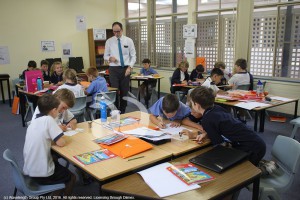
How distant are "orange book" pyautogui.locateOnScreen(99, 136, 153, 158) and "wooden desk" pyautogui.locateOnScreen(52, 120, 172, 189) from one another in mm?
38

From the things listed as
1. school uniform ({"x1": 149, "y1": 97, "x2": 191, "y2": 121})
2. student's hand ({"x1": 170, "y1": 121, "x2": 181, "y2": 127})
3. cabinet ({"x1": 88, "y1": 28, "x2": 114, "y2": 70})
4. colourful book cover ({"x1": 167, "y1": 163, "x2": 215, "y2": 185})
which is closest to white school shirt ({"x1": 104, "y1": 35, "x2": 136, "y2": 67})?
school uniform ({"x1": 149, "y1": 97, "x2": 191, "y2": 121})

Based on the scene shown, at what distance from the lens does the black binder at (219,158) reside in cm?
174

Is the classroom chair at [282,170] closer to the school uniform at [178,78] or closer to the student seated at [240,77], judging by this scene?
the student seated at [240,77]

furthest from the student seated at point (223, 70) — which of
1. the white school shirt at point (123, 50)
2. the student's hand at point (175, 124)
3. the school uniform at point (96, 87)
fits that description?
the student's hand at point (175, 124)

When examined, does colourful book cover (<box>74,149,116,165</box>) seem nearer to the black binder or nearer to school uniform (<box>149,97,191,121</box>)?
the black binder

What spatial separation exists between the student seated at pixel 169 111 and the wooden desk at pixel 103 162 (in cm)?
50

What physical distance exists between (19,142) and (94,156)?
9.56 feet

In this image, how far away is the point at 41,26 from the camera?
762 centimetres

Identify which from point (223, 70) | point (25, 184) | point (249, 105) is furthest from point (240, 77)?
point (25, 184)

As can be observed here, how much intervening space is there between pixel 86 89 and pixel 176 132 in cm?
264

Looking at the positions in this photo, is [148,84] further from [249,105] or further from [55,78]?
[249,105]

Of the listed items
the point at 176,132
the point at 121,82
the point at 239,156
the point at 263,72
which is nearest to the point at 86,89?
the point at 121,82

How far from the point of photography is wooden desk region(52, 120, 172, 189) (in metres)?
1.67

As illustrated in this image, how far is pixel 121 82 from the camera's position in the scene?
5.32m
